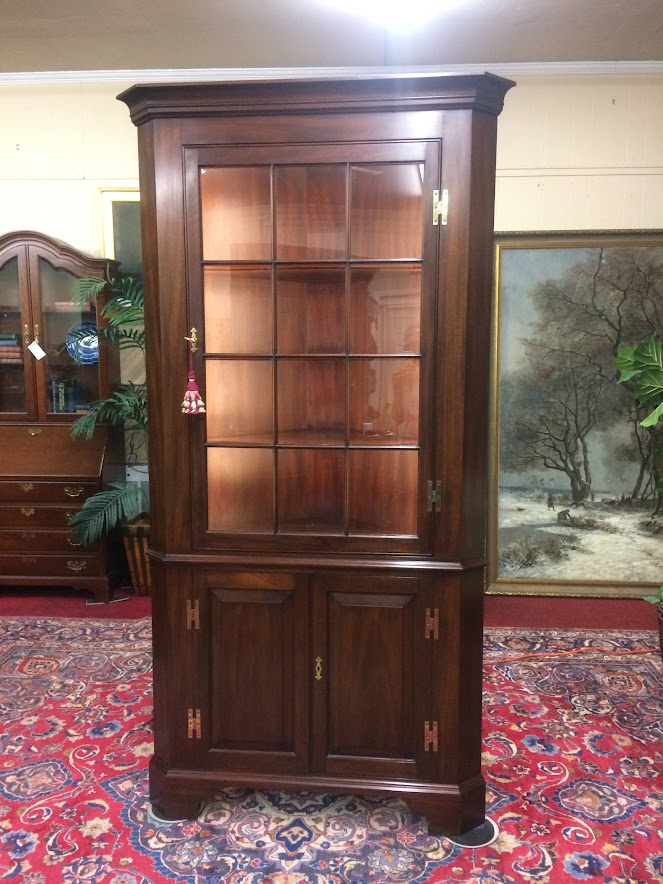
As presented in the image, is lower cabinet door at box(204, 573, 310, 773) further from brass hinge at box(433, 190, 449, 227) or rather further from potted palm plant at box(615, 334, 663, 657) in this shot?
potted palm plant at box(615, 334, 663, 657)

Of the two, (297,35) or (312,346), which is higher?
(297,35)

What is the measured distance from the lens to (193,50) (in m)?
3.55

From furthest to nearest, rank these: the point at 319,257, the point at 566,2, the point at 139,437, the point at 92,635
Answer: the point at 139,437, the point at 92,635, the point at 566,2, the point at 319,257

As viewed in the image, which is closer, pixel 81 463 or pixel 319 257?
pixel 319 257

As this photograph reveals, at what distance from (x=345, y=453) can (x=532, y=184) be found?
267 cm

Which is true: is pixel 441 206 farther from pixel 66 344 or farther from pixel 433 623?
pixel 66 344

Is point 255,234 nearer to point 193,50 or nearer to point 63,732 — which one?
point 63,732

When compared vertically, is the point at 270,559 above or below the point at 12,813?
above

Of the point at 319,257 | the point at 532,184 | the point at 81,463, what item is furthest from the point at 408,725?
the point at 532,184

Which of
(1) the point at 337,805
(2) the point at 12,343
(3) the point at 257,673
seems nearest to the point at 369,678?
(3) the point at 257,673

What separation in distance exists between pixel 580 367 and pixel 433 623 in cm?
246

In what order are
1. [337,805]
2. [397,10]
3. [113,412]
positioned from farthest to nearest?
1. [113,412]
2. [397,10]
3. [337,805]

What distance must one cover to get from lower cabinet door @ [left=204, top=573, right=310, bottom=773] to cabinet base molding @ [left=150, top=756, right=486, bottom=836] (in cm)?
4

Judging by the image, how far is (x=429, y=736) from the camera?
6.49ft
